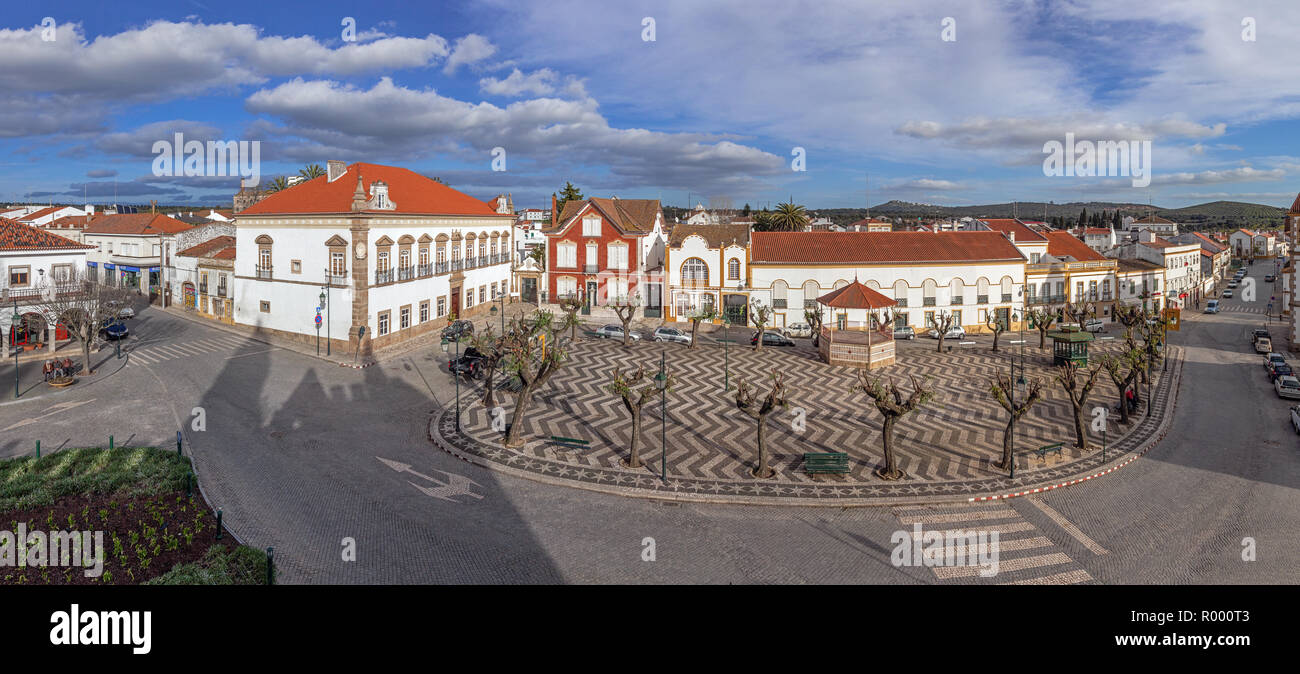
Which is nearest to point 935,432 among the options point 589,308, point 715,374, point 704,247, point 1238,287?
point 715,374

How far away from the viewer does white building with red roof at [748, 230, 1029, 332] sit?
167 ft

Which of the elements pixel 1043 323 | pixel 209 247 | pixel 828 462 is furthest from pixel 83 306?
pixel 1043 323

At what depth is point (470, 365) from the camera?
113 ft

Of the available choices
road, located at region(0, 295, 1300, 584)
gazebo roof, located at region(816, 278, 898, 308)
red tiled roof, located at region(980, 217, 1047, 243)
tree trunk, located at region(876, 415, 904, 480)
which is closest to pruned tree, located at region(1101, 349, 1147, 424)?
road, located at region(0, 295, 1300, 584)

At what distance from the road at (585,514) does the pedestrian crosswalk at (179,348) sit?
7.78 meters

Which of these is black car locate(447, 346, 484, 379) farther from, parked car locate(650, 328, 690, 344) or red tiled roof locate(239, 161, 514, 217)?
parked car locate(650, 328, 690, 344)

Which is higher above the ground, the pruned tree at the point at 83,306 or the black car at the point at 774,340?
the pruned tree at the point at 83,306

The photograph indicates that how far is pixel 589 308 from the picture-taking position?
55.7 m

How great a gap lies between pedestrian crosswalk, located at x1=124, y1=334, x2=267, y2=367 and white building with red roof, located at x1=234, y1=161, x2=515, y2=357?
2.80 meters

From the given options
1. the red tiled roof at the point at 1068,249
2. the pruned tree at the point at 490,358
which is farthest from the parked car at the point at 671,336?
the red tiled roof at the point at 1068,249

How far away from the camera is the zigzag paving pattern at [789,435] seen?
21.1 metres

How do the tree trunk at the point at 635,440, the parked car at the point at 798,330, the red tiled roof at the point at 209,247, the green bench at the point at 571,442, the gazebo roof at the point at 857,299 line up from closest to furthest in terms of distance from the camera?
the tree trunk at the point at 635,440
the green bench at the point at 571,442
the gazebo roof at the point at 857,299
the parked car at the point at 798,330
the red tiled roof at the point at 209,247

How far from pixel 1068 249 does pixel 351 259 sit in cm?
6146

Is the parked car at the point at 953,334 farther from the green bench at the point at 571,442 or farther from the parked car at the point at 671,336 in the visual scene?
the green bench at the point at 571,442
